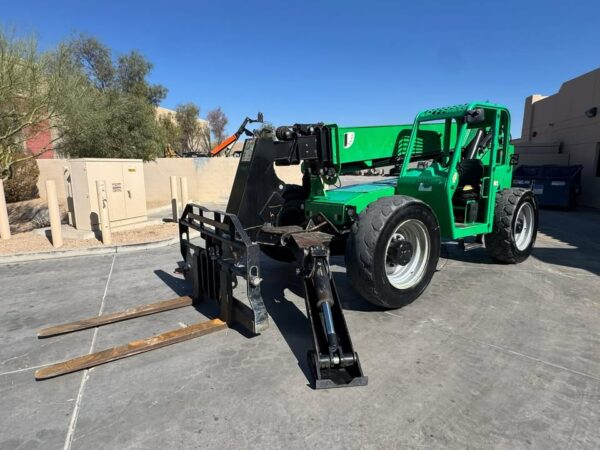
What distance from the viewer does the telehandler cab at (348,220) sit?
370cm

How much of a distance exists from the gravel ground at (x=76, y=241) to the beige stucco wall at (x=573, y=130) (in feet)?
47.4

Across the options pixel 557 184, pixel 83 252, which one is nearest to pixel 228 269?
pixel 83 252

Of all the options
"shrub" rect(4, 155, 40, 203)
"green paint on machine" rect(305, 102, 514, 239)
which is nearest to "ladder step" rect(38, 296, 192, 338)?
"green paint on machine" rect(305, 102, 514, 239)

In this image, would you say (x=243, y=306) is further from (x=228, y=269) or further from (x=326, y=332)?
(x=326, y=332)

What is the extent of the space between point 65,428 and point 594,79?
718 inches

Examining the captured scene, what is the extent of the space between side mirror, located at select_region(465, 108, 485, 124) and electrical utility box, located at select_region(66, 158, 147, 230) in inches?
302

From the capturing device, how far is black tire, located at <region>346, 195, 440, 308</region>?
414cm

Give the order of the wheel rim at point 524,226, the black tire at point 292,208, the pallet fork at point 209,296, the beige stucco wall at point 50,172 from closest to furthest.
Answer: the pallet fork at point 209,296 → the black tire at point 292,208 → the wheel rim at point 524,226 → the beige stucco wall at point 50,172

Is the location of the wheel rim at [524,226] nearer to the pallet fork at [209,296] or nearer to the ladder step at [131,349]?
the pallet fork at [209,296]

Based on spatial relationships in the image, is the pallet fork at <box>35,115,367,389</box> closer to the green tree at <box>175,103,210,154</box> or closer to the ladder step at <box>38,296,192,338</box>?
the ladder step at <box>38,296,192,338</box>

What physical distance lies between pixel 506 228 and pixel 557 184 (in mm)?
9913

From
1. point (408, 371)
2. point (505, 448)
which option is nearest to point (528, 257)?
point (408, 371)

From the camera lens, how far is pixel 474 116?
17.6 ft

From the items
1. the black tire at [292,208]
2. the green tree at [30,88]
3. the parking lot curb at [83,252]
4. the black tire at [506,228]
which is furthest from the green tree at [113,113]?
the black tire at [506,228]
